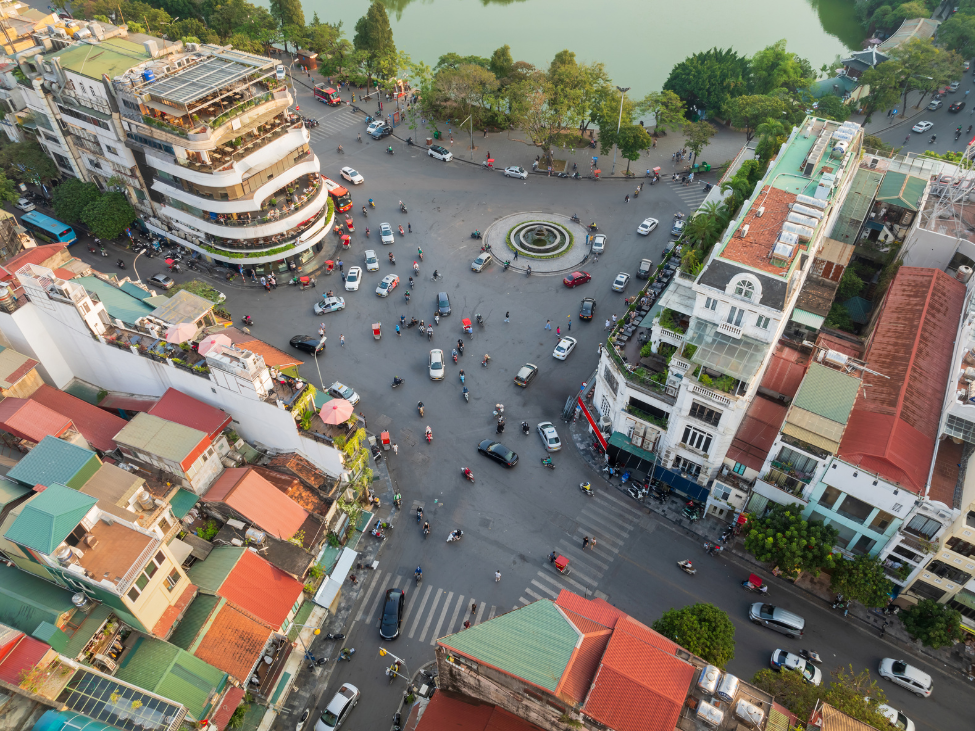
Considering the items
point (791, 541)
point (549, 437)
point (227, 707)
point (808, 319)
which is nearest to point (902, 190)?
point (808, 319)

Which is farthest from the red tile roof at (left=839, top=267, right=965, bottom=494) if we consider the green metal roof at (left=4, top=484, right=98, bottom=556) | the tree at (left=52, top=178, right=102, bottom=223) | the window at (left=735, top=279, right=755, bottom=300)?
the tree at (left=52, top=178, right=102, bottom=223)

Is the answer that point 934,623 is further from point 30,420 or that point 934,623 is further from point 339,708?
point 30,420

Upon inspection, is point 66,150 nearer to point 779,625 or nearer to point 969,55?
point 779,625

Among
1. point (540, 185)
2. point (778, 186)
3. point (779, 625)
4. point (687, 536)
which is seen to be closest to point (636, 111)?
point (540, 185)

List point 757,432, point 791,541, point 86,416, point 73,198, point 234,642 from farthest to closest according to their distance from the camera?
point 73,198 < point 86,416 < point 757,432 < point 791,541 < point 234,642

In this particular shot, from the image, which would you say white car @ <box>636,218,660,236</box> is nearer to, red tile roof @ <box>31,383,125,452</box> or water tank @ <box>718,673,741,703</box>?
water tank @ <box>718,673,741,703</box>

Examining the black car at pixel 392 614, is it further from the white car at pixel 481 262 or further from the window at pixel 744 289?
the white car at pixel 481 262
